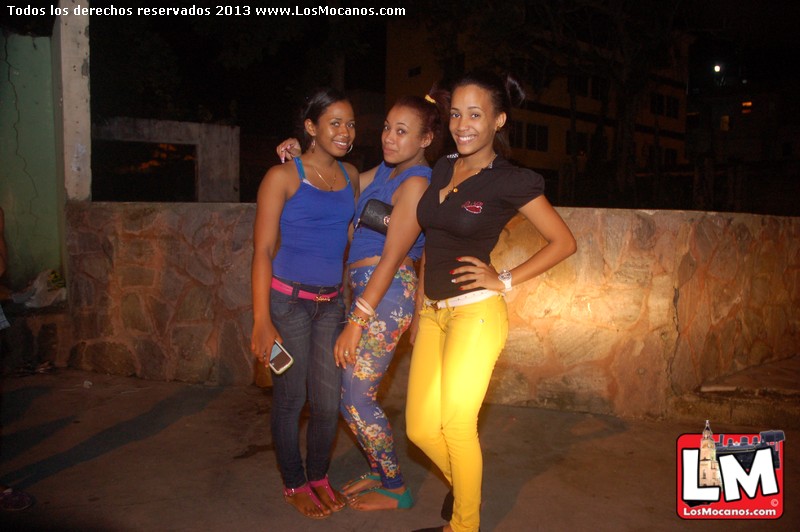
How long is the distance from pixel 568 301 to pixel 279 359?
2605 millimetres

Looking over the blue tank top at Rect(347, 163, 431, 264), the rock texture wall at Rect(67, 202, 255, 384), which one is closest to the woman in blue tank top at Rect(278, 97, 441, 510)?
the blue tank top at Rect(347, 163, 431, 264)

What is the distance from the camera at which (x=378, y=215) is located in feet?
9.38

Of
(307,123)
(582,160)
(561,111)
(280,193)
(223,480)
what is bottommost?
(223,480)

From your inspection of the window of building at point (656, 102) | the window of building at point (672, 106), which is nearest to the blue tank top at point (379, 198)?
the window of building at point (656, 102)

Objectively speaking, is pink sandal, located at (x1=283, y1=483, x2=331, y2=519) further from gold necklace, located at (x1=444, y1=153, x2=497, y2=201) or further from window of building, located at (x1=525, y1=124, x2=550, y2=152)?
Answer: window of building, located at (x1=525, y1=124, x2=550, y2=152)

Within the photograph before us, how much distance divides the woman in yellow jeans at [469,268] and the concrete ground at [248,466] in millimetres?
686

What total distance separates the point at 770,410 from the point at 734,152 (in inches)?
1876

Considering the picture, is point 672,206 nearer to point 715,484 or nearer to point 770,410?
point 770,410

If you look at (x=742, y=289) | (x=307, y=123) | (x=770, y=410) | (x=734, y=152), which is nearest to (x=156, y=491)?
(x=307, y=123)

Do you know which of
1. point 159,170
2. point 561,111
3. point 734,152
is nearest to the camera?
point 159,170

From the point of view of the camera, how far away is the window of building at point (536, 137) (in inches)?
1286

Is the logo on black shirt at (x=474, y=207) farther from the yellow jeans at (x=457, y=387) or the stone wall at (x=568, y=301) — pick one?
the stone wall at (x=568, y=301)

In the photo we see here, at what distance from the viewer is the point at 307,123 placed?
300cm

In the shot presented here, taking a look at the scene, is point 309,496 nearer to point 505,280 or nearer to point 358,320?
point 358,320
